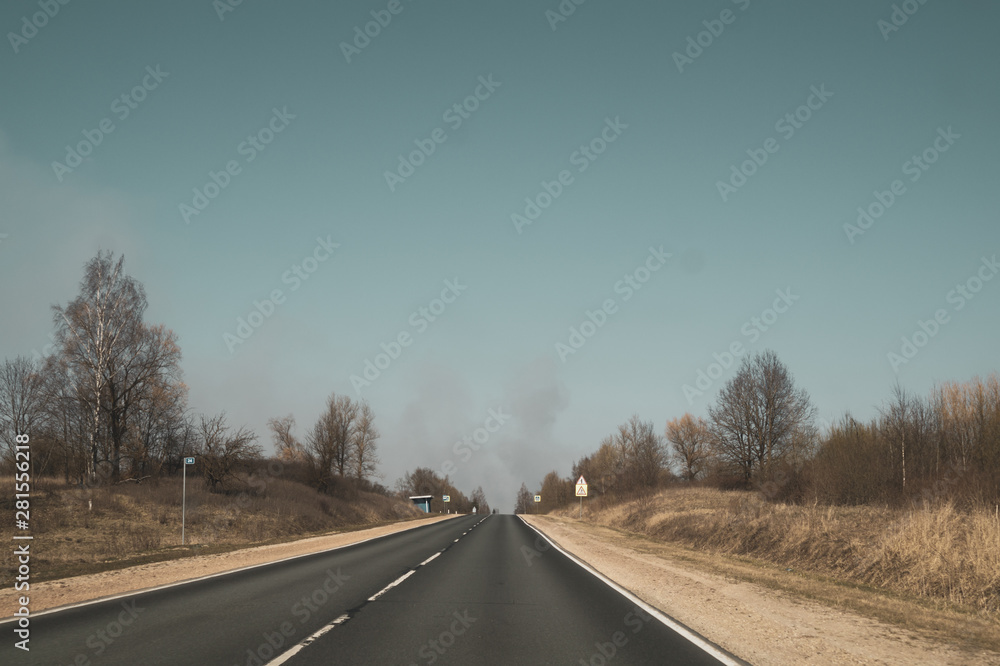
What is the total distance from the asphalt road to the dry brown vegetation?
645cm

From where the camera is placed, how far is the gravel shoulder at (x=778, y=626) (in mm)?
6918

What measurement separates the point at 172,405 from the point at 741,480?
43518mm

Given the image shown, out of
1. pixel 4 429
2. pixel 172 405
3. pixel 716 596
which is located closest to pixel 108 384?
pixel 172 405

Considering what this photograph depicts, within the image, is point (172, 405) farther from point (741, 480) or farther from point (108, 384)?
point (741, 480)

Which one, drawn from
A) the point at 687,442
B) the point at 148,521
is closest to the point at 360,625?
the point at 148,521

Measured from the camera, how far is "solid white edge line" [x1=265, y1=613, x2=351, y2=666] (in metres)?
6.05

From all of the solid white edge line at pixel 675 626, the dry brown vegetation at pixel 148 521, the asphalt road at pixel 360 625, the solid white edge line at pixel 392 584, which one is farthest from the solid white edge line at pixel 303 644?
the dry brown vegetation at pixel 148 521

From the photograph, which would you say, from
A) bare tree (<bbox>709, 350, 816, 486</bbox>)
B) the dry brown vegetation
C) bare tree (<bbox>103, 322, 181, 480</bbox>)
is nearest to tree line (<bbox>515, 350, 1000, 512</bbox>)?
bare tree (<bbox>709, 350, 816, 486</bbox>)

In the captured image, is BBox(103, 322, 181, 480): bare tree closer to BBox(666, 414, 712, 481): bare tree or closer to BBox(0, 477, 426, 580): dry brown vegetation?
BBox(0, 477, 426, 580): dry brown vegetation

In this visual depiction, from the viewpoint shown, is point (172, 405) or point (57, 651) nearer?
point (57, 651)

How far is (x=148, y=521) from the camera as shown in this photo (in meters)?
27.3

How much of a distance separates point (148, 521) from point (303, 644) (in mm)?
25118

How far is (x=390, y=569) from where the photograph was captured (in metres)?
14.9

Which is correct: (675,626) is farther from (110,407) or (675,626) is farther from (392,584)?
(110,407)
